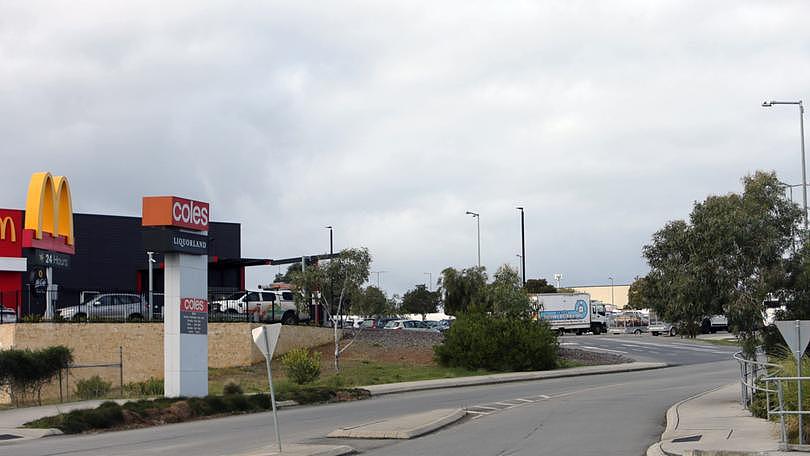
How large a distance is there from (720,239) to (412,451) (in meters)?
10.1

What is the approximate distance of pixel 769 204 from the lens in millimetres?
24578

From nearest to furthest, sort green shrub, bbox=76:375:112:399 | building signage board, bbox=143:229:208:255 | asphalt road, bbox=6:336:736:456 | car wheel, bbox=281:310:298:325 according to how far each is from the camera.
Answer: asphalt road, bbox=6:336:736:456, building signage board, bbox=143:229:208:255, green shrub, bbox=76:375:112:399, car wheel, bbox=281:310:298:325

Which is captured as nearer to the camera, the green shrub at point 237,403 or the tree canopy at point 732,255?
the tree canopy at point 732,255

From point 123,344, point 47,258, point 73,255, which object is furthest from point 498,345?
point 73,255

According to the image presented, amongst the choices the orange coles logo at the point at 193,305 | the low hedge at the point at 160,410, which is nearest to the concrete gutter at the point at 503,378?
the low hedge at the point at 160,410

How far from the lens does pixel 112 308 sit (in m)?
43.2

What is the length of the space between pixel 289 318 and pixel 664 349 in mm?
24335

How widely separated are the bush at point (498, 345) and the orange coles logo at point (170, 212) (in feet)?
55.1

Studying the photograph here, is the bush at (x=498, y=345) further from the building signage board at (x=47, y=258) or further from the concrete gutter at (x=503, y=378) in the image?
the building signage board at (x=47, y=258)

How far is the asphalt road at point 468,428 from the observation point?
60.2 feet

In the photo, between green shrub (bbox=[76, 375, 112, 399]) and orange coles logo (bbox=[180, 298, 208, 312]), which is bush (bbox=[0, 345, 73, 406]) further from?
orange coles logo (bbox=[180, 298, 208, 312])

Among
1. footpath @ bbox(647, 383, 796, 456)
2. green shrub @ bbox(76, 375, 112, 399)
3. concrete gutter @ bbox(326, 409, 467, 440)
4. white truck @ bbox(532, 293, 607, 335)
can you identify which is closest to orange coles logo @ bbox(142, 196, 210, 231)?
green shrub @ bbox(76, 375, 112, 399)

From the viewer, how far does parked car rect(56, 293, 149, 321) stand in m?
42.8

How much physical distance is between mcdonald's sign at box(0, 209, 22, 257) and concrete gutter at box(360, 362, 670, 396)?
23826 millimetres
